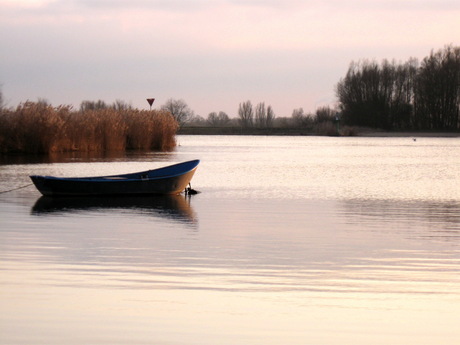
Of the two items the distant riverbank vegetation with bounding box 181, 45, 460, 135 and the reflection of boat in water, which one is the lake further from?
the distant riverbank vegetation with bounding box 181, 45, 460, 135

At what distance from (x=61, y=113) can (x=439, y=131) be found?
62255 millimetres

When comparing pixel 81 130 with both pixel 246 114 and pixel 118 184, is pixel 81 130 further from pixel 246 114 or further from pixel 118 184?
pixel 246 114

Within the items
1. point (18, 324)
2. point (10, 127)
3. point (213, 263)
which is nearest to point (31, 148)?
point (10, 127)

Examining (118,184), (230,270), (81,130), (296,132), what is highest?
(81,130)

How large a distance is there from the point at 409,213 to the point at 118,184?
19.6ft

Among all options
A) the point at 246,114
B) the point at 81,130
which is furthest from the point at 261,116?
the point at 81,130

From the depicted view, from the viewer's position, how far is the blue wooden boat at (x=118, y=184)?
17359 millimetres

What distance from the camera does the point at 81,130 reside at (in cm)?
4012

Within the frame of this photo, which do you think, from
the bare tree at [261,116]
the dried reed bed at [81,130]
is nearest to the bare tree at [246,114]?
the bare tree at [261,116]

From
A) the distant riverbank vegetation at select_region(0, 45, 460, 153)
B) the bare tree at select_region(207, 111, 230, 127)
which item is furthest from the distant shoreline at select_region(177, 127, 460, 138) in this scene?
the bare tree at select_region(207, 111, 230, 127)

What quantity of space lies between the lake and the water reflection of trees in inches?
1.5

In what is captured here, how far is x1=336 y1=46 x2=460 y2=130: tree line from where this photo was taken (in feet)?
301

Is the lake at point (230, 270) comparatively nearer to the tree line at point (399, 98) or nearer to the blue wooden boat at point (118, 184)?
the blue wooden boat at point (118, 184)

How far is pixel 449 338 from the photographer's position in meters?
6.10
